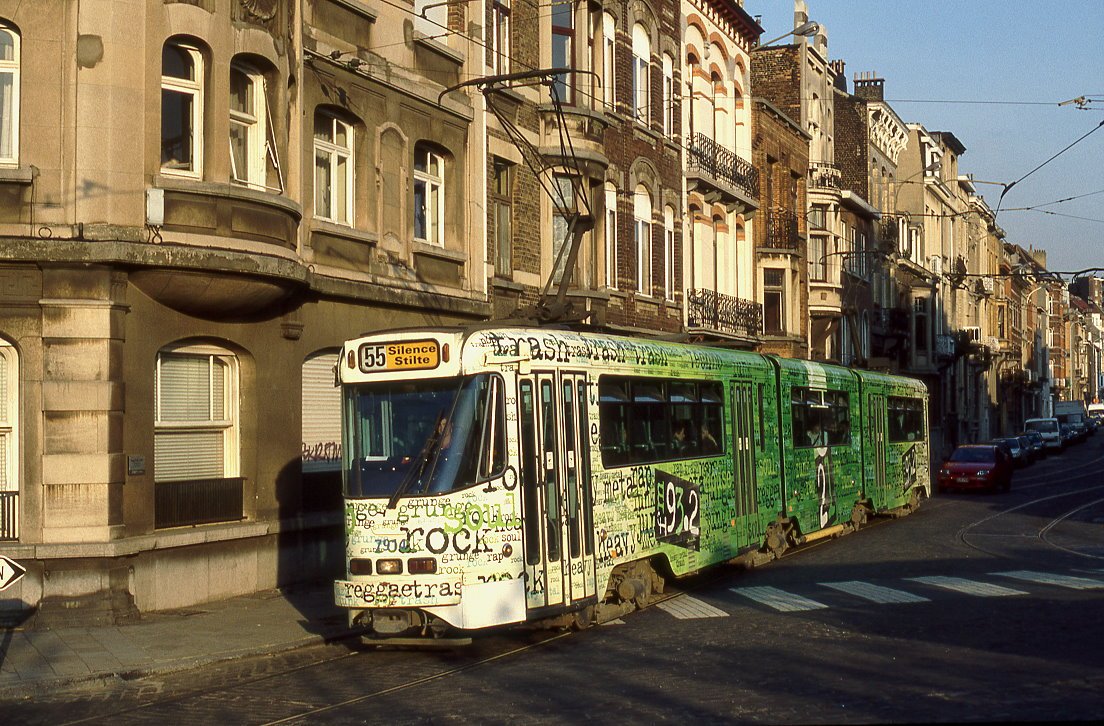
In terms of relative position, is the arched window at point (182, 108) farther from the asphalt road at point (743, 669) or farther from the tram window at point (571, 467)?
the asphalt road at point (743, 669)

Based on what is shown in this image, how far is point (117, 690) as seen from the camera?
1259cm

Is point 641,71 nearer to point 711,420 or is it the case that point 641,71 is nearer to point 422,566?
point 711,420

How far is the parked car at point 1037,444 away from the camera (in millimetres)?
69000

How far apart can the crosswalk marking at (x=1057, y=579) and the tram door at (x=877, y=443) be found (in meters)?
8.33

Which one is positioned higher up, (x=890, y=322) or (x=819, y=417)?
(x=890, y=322)

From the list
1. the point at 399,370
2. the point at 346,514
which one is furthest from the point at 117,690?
the point at 399,370

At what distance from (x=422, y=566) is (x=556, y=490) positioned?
1.67 meters

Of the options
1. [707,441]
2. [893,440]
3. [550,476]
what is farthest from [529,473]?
[893,440]

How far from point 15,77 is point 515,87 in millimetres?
10581

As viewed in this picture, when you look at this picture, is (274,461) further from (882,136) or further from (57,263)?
(882,136)

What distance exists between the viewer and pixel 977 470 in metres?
42.7

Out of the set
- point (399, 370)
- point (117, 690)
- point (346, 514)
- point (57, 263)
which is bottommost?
point (117, 690)

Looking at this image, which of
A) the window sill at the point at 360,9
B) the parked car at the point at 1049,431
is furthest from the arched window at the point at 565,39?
the parked car at the point at 1049,431

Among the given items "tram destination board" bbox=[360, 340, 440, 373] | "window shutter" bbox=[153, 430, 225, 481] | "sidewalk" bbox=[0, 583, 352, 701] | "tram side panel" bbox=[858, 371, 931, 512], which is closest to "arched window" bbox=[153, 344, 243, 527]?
"window shutter" bbox=[153, 430, 225, 481]
